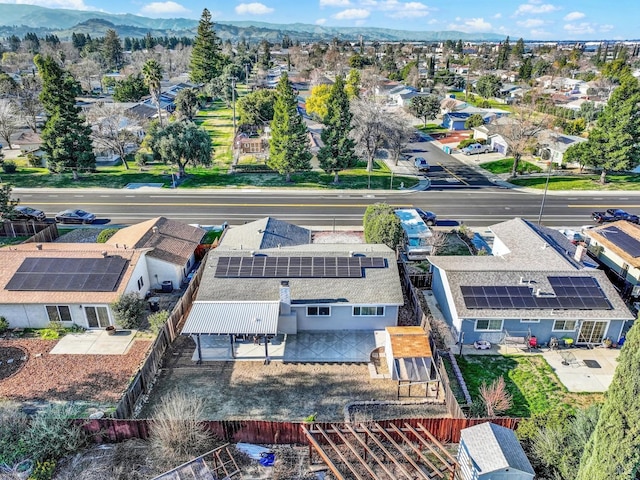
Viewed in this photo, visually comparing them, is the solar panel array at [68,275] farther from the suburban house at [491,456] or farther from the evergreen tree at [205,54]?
the evergreen tree at [205,54]

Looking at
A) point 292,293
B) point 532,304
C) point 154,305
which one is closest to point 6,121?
point 154,305

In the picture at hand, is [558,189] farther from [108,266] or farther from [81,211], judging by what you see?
[81,211]

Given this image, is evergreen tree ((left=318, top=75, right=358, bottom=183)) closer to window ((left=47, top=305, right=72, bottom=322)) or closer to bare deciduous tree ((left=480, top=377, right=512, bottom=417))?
window ((left=47, top=305, right=72, bottom=322))

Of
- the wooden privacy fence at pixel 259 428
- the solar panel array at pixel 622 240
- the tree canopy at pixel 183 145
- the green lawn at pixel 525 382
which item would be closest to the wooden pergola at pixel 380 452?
the wooden privacy fence at pixel 259 428

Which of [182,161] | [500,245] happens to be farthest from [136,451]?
[182,161]

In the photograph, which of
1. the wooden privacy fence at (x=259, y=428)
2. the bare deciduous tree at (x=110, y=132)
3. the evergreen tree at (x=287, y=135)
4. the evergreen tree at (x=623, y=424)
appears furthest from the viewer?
the bare deciduous tree at (x=110, y=132)

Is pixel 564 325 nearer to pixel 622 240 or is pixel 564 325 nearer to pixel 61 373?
pixel 622 240

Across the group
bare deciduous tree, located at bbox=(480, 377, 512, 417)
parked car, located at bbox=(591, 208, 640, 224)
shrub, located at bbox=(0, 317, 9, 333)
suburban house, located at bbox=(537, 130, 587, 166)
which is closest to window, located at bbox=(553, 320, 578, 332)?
bare deciduous tree, located at bbox=(480, 377, 512, 417)
